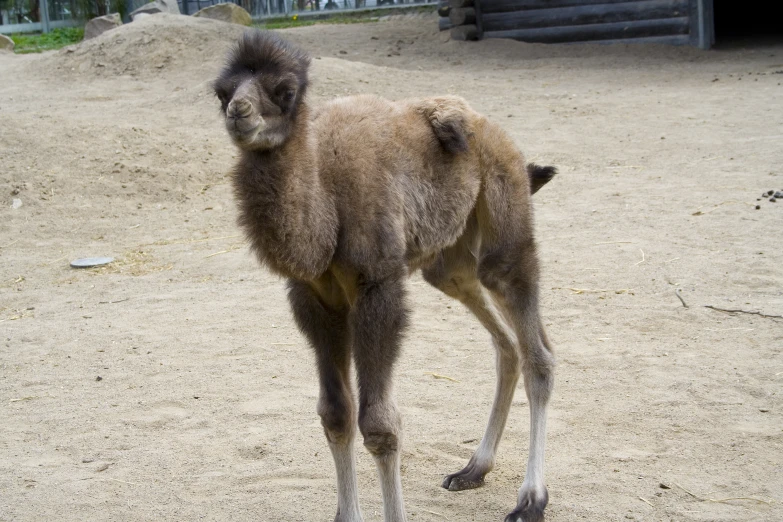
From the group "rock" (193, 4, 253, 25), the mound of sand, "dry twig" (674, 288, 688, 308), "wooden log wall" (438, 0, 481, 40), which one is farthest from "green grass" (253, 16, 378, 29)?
"dry twig" (674, 288, 688, 308)

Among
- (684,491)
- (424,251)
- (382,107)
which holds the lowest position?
(684,491)

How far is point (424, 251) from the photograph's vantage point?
4.09 meters

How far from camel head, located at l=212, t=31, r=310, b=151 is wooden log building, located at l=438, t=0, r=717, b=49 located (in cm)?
1569

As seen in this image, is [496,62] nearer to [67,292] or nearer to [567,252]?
[567,252]

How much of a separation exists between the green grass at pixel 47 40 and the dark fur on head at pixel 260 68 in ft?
71.6

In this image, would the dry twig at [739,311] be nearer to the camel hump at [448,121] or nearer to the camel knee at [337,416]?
the camel hump at [448,121]

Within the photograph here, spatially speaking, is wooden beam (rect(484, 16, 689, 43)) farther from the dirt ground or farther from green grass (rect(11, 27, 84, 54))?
green grass (rect(11, 27, 84, 54))

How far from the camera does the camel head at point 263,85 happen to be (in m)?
3.44

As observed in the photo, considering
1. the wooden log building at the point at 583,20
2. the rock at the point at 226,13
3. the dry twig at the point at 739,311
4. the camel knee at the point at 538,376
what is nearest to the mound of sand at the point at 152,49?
the wooden log building at the point at 583,20

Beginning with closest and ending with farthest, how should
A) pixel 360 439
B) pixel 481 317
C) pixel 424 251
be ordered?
pixel 424 251
pixel 481 317
pixel 360 439

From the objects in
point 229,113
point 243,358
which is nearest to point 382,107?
point 229,113

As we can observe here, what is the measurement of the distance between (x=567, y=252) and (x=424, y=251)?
4.18 meters

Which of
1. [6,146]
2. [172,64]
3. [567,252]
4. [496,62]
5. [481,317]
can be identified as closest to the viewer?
[481,317]

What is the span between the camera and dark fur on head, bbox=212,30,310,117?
139 inches
